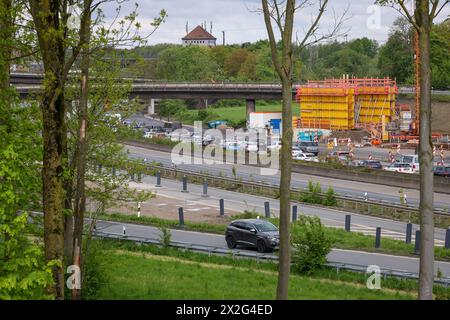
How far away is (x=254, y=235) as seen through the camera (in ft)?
96.3

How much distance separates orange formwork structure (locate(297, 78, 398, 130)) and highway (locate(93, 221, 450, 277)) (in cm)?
5013

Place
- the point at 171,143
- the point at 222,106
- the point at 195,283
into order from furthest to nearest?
the point at 222,106 < the point at 171,143 < the point at 195,283

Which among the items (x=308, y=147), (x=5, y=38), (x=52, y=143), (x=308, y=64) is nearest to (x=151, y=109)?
(x=308, y=64)

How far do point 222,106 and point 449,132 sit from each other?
192 ft

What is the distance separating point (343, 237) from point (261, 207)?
10901 millimetres

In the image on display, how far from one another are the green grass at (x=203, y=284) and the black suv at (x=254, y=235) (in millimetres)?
3506

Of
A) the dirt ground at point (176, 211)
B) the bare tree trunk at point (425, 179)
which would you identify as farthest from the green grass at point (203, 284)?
the dirt ground at point (176, 211)

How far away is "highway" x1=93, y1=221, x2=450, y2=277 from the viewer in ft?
85.3

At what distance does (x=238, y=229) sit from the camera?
3003cm

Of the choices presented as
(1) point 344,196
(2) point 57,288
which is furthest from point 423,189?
(1) point 344,196

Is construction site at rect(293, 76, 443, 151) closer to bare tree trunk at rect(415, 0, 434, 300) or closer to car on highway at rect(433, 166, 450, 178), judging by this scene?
car on highway at rect(433, 166, 450, 178)

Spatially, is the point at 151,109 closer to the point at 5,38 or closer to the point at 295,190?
the point at 295,190

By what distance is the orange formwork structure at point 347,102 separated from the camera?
82562 millimetres
